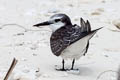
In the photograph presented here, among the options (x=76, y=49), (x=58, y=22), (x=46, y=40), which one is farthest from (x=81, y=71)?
(x=46, y=40)

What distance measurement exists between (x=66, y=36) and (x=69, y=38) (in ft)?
0.29

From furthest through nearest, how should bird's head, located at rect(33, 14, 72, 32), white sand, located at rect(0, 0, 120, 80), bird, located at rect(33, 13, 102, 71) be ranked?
bird's head, located at rect(33, 14, 72, 32) → white sand, located at rect(0, 0, 120, 80) → bird, located at rect(33, 13, 102, 71)

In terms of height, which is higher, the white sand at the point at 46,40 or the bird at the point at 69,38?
the bird at the point at 69,38

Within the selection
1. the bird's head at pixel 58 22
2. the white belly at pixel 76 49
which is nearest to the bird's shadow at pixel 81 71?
the white belly at pixel 76 49

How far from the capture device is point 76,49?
4.65 m

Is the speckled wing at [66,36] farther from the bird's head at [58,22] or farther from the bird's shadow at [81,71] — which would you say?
the bird's shadow at [81,71]

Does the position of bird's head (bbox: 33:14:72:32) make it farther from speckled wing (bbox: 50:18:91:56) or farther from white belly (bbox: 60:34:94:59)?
white belly (bbox: 60:34:94:59)

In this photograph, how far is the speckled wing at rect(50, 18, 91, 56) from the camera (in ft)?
14.8

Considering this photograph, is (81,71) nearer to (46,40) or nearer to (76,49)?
(76,49)

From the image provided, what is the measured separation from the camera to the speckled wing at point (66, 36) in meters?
4.51

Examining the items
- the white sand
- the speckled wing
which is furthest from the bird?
the white sand

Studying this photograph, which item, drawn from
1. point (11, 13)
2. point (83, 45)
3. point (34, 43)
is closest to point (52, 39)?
point (83, 45)

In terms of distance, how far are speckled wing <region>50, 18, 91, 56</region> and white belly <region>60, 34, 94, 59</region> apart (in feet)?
0.14

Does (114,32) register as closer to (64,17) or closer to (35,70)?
(64,17)
